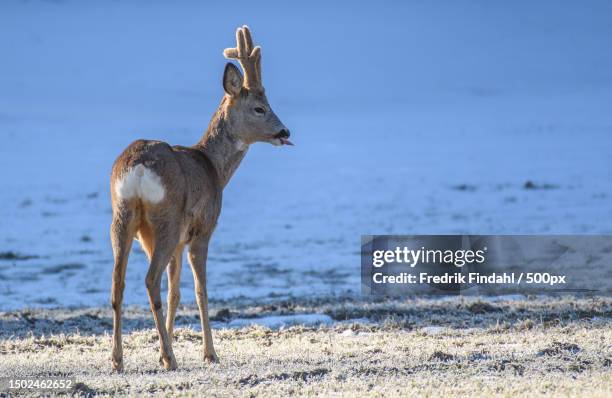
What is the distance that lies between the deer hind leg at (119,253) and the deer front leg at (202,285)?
886mm

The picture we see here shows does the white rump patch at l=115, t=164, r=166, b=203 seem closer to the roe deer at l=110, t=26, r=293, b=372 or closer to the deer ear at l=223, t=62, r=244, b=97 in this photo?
the roe deer at l=110, t=26, r=293, b=372

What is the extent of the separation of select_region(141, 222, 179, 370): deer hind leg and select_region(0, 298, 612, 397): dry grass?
23 cm

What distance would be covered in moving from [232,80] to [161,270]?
251cm

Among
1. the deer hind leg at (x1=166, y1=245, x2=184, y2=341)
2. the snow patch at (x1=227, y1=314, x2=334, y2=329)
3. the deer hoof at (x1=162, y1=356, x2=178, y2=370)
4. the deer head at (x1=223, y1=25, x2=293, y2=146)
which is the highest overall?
the deer head at (x1=223, y1=25, x2=293, y2=146)

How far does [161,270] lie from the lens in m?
10.2

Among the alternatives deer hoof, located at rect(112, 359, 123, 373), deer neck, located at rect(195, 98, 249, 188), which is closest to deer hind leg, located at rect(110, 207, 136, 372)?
deer hoof, located at rect(112, 359, 123, 373)

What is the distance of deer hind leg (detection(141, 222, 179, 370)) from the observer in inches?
401

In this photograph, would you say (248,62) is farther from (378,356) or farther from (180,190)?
(378,356)

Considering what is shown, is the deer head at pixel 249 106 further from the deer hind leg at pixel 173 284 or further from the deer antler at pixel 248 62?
the deer hind leg at pixel 173 284

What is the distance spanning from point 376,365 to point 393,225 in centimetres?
2501

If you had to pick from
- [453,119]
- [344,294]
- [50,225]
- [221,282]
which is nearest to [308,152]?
[453,119]

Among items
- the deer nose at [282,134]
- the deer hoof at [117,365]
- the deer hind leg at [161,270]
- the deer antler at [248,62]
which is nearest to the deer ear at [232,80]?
the deer antler at [248,62]

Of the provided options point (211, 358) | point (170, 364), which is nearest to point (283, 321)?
point (211, 358)

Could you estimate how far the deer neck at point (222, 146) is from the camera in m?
11.8
